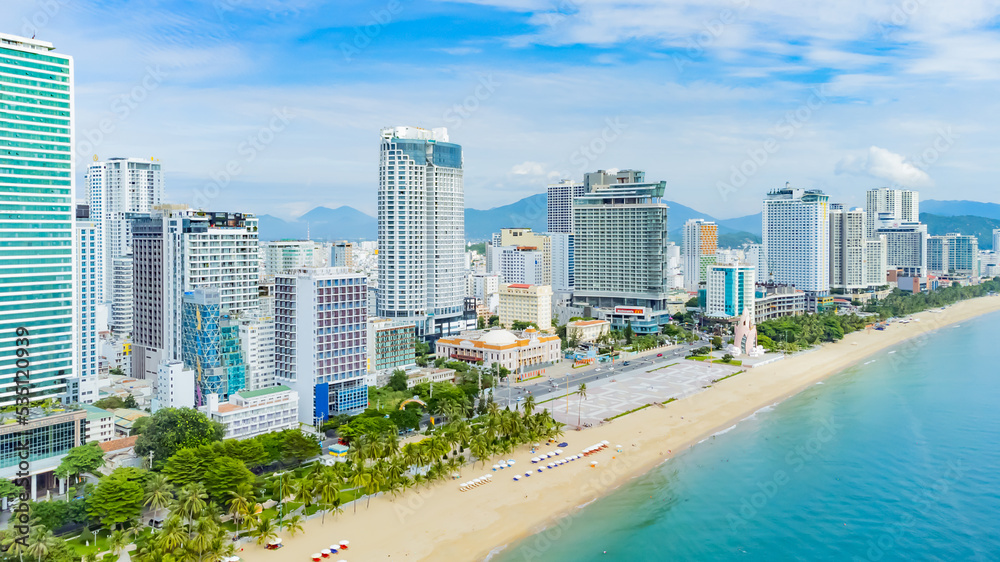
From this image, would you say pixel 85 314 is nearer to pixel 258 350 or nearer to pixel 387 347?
pixel 258 350

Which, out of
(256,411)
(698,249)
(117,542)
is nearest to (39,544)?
(117,542)

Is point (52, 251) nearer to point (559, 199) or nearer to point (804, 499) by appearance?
point (804, 499)

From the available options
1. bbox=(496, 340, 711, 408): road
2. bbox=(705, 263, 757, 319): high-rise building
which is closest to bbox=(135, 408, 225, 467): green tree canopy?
bbox=(496, 340, 711, 408): road

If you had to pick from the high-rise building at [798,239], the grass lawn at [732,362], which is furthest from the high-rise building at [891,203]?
the grass lawn at [732,362]

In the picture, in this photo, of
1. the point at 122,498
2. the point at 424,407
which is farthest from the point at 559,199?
the point at 122,498

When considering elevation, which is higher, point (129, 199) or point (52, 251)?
point (129, 199)
